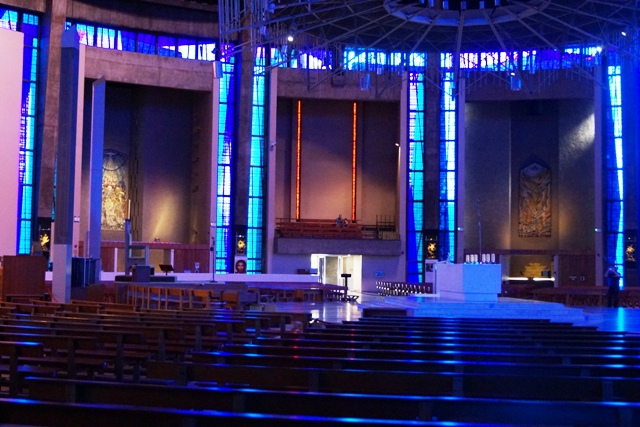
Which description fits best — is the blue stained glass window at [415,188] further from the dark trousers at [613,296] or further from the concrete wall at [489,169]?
the dark trousers at [613,296]

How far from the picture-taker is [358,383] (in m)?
4.19

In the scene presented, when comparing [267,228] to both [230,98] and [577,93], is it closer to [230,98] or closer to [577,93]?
[230,98]

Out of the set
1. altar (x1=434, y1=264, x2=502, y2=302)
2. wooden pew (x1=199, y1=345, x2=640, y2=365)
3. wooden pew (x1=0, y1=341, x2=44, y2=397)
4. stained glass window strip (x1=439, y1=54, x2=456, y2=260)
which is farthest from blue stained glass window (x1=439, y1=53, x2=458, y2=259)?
wooden pew (x1=0, y1=341, x2=44, y2=397)

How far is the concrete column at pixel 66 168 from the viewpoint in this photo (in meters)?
15.5

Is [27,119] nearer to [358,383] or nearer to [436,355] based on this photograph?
[436,355]

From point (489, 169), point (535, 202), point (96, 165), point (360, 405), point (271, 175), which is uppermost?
point (489, 169)

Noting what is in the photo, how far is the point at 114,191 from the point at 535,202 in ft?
58.3

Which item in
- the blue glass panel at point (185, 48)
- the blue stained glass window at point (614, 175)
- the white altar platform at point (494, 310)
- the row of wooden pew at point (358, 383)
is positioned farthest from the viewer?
the blue glass panel at point (185, 48)

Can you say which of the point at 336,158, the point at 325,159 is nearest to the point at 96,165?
the point at 325,159

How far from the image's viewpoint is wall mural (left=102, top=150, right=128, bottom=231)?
33188mm

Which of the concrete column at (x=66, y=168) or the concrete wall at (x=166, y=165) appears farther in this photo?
the concrete wall at (x=166, y=165)

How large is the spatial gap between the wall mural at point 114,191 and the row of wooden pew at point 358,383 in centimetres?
2617

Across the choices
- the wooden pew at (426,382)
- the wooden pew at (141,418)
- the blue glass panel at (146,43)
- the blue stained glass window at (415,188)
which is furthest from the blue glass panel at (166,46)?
the wooden pew at (141,418)

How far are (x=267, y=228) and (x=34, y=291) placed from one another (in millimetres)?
16654
